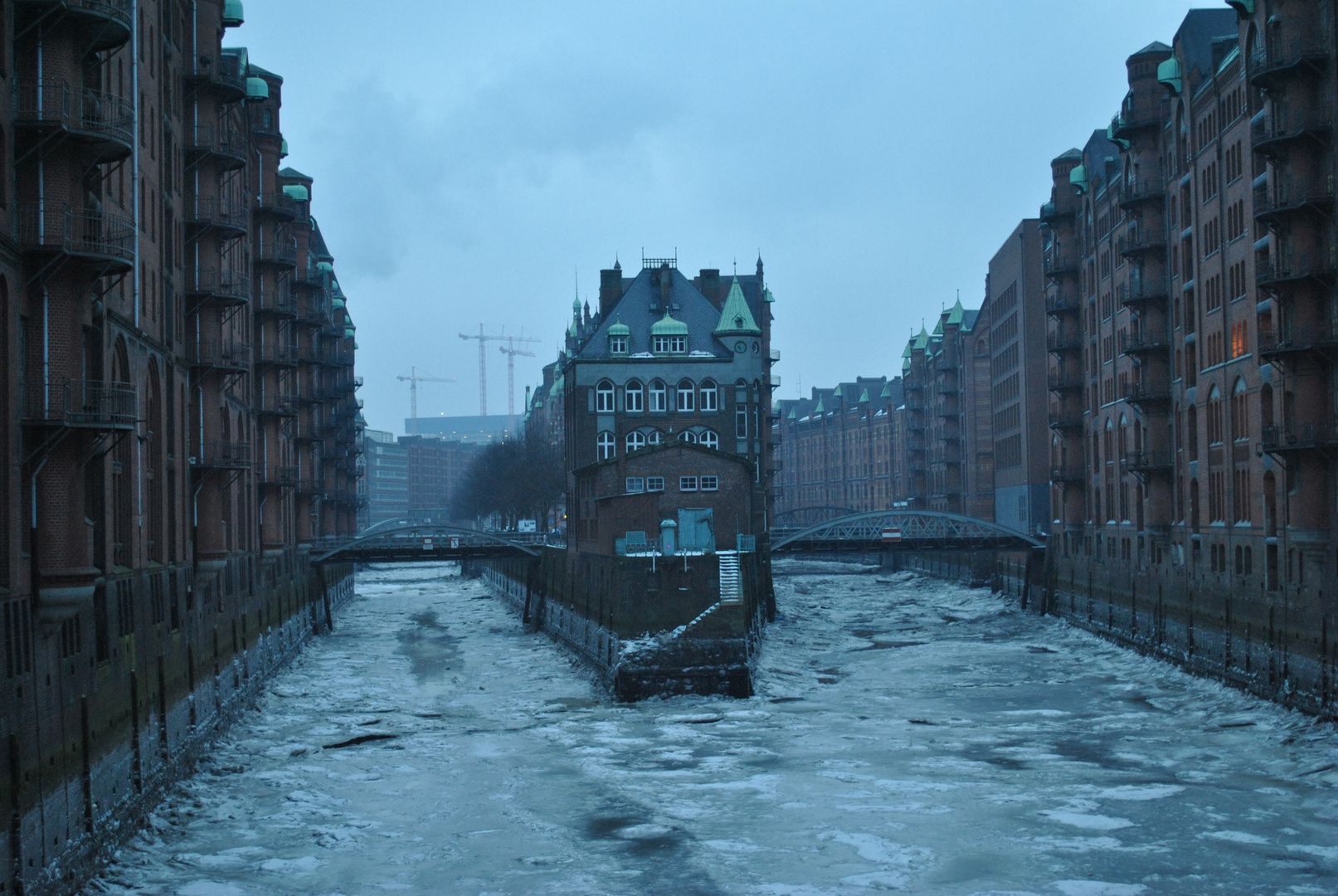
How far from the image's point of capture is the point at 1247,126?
4584 cm

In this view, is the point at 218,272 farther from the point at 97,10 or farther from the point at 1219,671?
the point at 1219,671

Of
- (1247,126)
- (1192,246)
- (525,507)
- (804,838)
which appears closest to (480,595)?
(525,507)

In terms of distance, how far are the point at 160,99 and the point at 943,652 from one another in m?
36.5

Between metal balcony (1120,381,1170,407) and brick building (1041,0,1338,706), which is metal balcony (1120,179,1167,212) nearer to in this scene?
brick building (1041,0,1338,706)

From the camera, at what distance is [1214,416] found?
50938mm

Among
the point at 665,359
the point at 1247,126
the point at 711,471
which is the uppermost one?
the point at 1247,126

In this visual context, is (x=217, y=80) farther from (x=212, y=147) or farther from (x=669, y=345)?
(x=669, y=345)

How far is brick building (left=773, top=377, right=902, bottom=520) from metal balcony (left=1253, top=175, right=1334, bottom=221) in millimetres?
90597

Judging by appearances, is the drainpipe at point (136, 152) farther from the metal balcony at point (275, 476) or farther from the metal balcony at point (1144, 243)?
the metal balcony at point (1144, 243)

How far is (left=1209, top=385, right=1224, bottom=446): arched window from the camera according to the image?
50.1 meters

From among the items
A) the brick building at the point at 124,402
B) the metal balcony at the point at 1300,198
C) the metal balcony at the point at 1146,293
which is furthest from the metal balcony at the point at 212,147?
the metal balcony at the point at 1146,293

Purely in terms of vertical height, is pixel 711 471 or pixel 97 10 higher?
pixel 97 10

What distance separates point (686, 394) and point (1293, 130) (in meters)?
37.6

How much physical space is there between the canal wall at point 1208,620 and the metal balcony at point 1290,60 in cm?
1433
